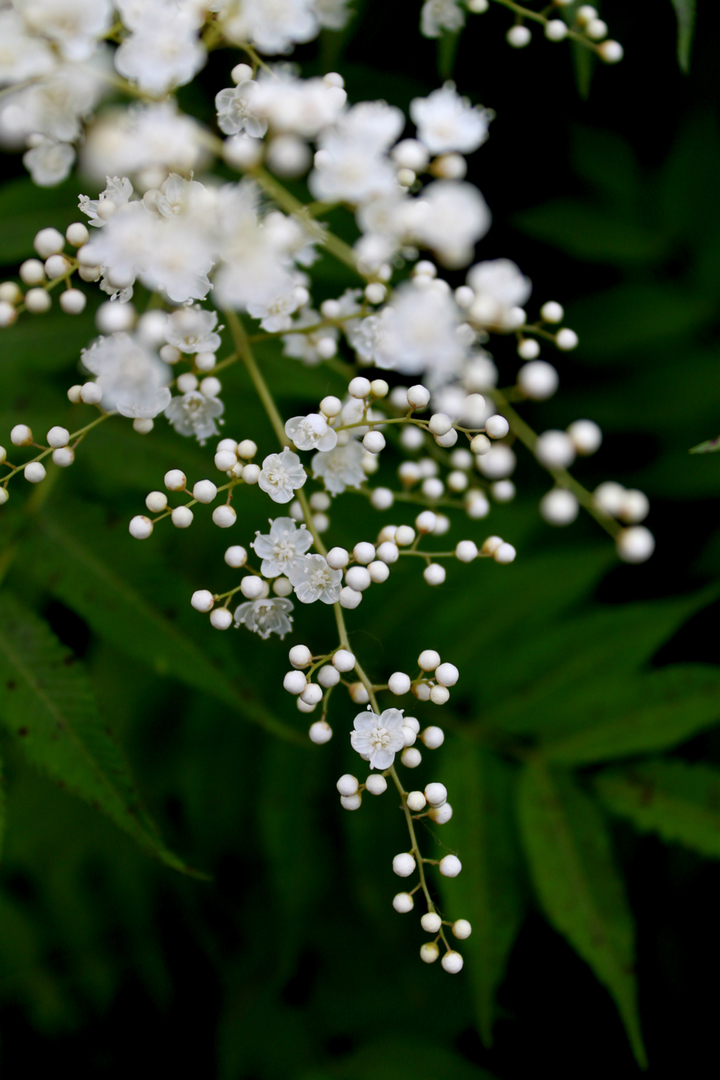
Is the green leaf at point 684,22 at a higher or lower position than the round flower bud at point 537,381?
higher

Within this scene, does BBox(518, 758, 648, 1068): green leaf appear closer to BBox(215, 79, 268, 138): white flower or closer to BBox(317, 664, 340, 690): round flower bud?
BBox(317, 664, 340, 690): round flower bud

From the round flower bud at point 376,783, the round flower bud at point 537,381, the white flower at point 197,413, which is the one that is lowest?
the round flower bud at point 376,783

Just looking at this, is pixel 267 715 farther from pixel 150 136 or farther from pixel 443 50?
pixel 443 50

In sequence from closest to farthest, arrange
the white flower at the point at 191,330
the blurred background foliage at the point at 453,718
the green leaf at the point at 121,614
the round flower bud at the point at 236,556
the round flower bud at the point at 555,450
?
the round flower bud at the point at 555,450 < the white flower at the point at 191,330 < the round flower bud at the point at 236,556 < the green leaf at the point at 121,614 < the blurred background foliage at the point at 453,718

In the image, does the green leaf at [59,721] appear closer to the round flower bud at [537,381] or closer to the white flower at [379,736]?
the white flower at [379,736]

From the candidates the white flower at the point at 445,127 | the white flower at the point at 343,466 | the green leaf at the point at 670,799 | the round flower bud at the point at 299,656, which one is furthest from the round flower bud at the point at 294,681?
the green leaf at the point at 670,799

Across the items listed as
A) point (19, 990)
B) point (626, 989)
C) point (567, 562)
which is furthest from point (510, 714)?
point (19, 990)
